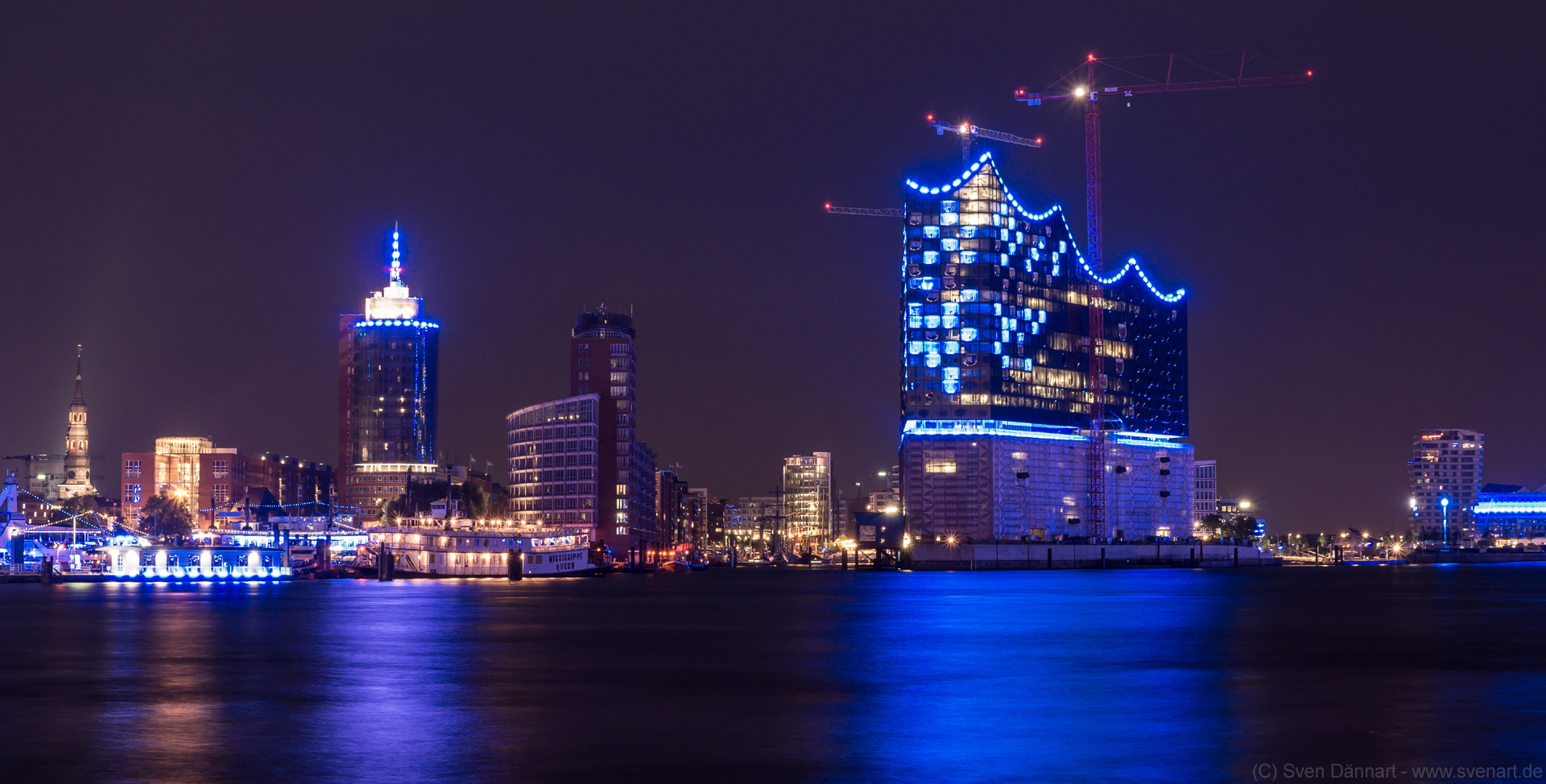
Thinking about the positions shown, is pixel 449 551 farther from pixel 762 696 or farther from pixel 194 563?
pixel 762 696

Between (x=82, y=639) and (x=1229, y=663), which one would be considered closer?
(x=1229, y=663)

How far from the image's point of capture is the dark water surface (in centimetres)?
2717

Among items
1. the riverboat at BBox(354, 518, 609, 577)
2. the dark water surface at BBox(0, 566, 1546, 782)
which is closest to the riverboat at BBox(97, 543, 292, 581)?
the riverboat at BBox(354, 518, 609, 577)

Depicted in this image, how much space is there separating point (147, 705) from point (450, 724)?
900 centimetres

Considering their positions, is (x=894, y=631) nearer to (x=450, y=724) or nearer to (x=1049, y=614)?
(x=1049, y=614)

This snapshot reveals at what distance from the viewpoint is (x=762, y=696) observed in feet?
127

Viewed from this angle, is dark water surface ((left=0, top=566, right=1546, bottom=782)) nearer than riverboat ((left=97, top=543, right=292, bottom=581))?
Yes

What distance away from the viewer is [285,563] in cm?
18112

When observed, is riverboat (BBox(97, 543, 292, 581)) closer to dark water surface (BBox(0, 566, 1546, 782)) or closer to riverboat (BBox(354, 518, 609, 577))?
riverboat (BBox(354, 518, 609, 577))

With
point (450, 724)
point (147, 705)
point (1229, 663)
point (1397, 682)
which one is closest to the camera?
point (450, 724)

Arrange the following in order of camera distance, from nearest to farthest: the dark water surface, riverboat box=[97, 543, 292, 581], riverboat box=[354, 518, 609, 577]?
1. the dark water surface
2. riverboat box=[97, 543, 292, 581]
3. riverboat box=[354, 518, 609, 577]

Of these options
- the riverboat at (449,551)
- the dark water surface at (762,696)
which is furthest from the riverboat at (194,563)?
the dark water surface at (762,696)

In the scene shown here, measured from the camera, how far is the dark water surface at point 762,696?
89.1 ft

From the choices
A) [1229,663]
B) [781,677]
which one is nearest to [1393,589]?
[1229,663]
